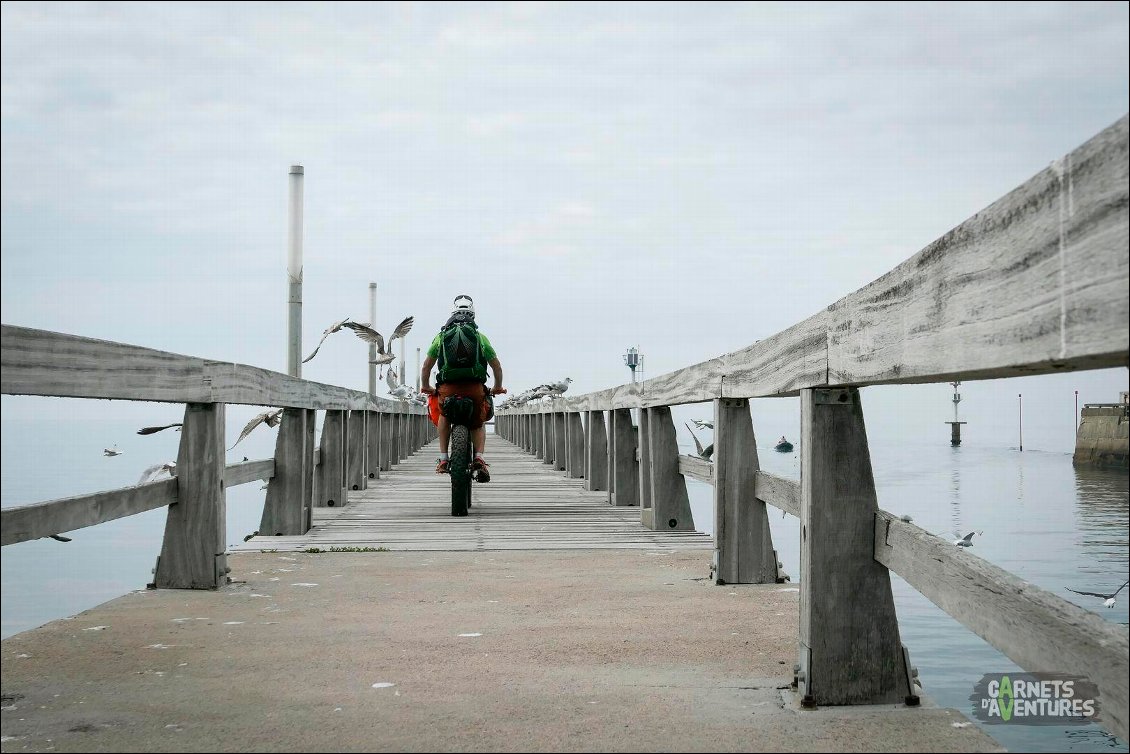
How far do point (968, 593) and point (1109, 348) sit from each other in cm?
88

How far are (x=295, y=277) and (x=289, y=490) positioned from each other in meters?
5.40

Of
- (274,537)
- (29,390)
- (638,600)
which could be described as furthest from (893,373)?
(274,537)

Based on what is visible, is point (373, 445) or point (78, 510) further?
point (373, 445)

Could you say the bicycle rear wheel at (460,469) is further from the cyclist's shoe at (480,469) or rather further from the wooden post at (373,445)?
the wooden post at (373,445)

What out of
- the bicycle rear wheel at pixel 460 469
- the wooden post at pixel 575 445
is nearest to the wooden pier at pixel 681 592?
the bicycle rear wheel at pixel 460 469

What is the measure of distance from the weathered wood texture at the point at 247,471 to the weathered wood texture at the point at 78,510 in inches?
23.1

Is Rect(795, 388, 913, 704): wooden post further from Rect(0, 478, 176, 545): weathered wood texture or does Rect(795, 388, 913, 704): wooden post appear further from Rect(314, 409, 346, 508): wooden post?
Rect(314, 409, 346, 508): wooden post

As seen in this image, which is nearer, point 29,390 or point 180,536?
point 29,390

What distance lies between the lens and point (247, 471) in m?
5.86

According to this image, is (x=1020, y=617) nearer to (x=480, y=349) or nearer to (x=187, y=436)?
(x=187, y=436)

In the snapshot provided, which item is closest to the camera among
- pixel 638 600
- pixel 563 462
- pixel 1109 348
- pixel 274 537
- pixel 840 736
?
pixel 1109 348

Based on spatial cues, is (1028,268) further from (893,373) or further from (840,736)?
(840,736)

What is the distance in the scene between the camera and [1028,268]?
5.67 ft

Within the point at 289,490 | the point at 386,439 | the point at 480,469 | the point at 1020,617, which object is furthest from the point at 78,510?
the point at 386,439
